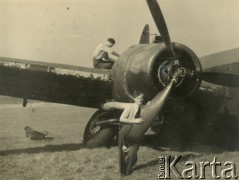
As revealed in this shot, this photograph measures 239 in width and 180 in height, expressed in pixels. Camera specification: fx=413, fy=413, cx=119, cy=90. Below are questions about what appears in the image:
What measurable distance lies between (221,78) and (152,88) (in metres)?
1.53

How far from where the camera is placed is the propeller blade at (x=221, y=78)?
8.34 metres

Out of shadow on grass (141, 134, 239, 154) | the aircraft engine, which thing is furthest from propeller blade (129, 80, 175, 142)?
shadow on grass (141, 134, 239, 154)

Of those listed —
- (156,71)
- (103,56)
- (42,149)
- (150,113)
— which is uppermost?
(103,56)

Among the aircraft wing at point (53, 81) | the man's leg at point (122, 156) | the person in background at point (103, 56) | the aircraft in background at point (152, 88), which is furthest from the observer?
the person in background at point (103, 56)

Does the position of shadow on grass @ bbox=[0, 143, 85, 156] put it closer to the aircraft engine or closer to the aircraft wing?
the aircraft wing

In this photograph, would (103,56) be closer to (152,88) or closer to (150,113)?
(152,88)

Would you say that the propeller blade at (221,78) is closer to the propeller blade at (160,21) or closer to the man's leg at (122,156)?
the propeller blade at (160,21)

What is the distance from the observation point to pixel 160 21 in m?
7.72

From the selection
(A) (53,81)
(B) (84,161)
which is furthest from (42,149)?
(B) (84,161)

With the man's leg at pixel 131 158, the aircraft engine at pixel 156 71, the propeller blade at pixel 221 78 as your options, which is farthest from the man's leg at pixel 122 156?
the propeller blade at pixel 221 78

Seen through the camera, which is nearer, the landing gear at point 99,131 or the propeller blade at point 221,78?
the propeller blade at point 221,78

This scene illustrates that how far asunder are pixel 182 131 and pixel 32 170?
524cm

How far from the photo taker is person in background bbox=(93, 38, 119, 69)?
1016 cm

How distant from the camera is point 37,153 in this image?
9.16 m
